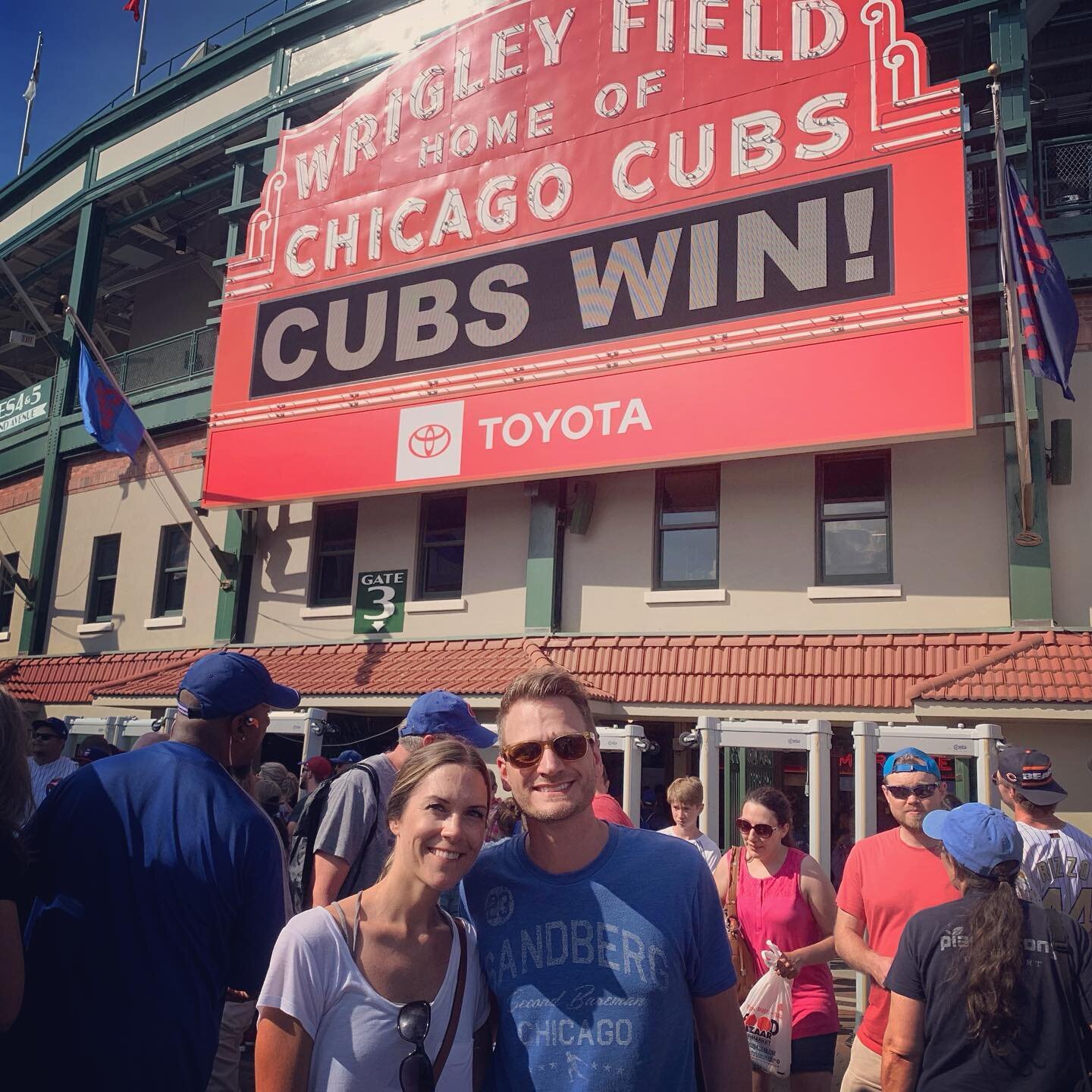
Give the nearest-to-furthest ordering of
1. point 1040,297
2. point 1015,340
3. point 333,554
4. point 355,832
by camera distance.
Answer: point 355,832
point 1015,340
point 1040,297
point 333,554

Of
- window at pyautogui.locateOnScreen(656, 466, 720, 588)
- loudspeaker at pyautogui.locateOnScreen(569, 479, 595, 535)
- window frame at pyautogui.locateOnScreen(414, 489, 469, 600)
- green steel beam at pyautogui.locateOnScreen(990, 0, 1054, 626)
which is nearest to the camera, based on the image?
green steel beam at pyautogui.locateOnScreen(990, 0, 1054, 626)

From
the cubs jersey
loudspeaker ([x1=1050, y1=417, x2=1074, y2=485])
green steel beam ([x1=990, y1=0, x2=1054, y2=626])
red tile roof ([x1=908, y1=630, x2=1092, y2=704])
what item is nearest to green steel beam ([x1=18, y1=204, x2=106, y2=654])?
green steel beam ([x1=990, y1=0, x2=1054, y2=626])

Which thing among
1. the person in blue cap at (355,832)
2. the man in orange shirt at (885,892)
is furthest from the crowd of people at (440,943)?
the man in orange shirt at (885,892)

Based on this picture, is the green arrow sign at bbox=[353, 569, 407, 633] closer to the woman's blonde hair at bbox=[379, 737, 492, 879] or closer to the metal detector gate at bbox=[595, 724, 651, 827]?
the metal detector gate at bbox=[595, 724, 651, 827]

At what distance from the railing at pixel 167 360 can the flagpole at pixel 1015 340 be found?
1255 centimetres

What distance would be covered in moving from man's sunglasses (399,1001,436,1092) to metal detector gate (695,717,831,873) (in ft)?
21.9

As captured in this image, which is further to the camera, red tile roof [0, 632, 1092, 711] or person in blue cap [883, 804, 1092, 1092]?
red tile roof [0, 632, 1092, 711]

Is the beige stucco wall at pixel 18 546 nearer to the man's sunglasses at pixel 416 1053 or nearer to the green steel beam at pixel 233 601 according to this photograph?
the green steel beam at pixel 233 601

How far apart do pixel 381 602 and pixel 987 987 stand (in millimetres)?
11683

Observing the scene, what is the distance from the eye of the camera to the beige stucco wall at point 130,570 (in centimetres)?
1595

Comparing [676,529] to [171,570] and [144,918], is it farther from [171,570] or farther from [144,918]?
[144,918]

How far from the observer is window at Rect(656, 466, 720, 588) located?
12102mm

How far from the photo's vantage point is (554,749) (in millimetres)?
2377

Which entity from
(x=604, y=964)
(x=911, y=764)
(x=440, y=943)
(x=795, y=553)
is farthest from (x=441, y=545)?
(x=604, y=964)
